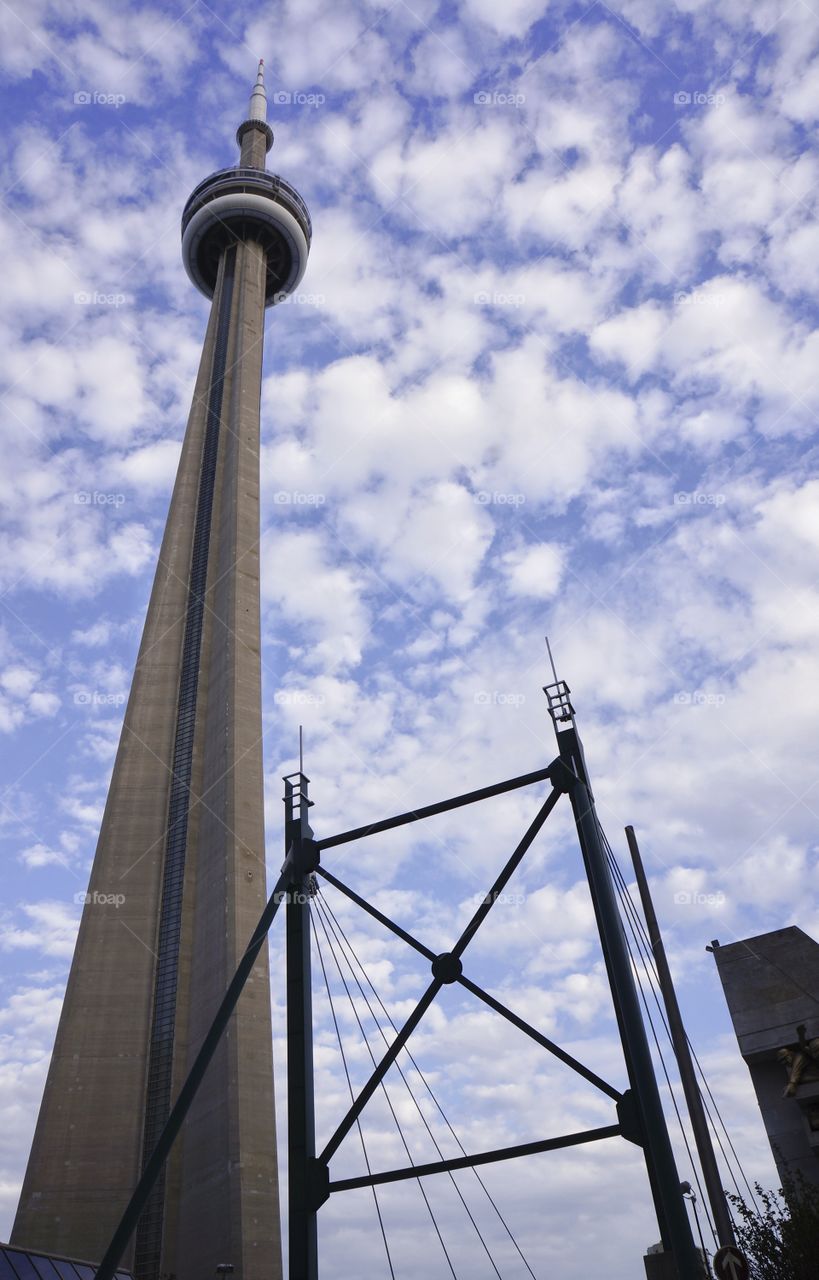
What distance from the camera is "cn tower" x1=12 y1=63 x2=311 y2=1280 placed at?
3091cm

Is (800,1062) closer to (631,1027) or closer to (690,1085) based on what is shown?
(690,1085)

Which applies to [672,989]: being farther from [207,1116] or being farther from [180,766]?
[180,766]

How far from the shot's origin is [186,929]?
38.4m

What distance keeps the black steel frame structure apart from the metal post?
2.39 meters

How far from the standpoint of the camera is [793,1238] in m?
15.5

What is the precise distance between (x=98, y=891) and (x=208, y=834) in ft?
15.4

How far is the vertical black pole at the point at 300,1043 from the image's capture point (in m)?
15.6

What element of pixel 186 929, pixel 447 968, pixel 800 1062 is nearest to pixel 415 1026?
pixel 447 968

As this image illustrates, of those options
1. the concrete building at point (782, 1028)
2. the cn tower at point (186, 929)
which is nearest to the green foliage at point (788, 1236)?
the concrete building at point (782, 1028)

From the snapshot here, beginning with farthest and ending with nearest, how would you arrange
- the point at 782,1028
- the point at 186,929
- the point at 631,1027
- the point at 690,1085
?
the point at 186,929 < the point at 782,1028 < the point at 690,1085 < the point at 631,1027

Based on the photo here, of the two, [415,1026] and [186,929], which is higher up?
[186,929]

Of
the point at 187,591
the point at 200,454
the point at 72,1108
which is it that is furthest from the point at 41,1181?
the point at 200,454

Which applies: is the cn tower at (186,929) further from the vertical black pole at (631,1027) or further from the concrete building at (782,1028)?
the vertical black pole at (631,1027)

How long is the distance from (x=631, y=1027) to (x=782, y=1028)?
6.24m
